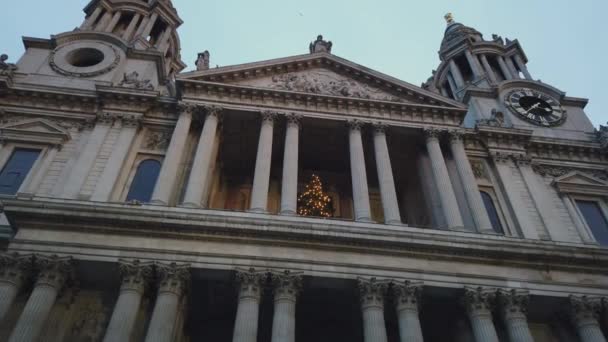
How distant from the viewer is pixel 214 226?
14.8 meters

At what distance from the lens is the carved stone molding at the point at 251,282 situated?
1381cm

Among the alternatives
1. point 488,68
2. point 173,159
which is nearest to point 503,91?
point 488,68

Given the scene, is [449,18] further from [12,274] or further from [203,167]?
[12,274]

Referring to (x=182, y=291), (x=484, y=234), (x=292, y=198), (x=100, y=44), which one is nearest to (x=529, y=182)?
(x=484, y=234)

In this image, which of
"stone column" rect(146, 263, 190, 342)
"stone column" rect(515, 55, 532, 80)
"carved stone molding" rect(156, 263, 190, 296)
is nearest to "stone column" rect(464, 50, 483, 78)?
"stone column" rect(515, 55, 532, 80)

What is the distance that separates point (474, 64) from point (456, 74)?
134cm

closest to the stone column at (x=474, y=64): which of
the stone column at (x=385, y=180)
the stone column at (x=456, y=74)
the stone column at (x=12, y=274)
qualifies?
the stone column at (x=456, y=74)

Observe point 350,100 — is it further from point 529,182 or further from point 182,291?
point 182,291

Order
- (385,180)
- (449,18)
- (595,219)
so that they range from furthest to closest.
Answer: (449,18), (595,219), (385,180)

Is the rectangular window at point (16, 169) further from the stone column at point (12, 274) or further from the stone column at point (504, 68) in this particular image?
the stone column at point (504, 68)

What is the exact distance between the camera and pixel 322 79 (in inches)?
883

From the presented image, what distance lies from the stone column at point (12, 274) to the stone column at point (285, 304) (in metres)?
6.70

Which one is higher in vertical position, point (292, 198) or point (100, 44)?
point (100, 44)

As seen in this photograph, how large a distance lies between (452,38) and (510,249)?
23.2 metres
